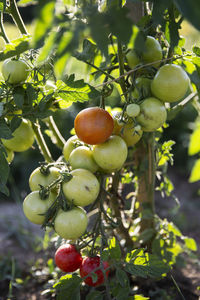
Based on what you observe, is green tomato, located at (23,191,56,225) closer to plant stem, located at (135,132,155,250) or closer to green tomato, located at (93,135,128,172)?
green tomato, located at (93,135,128,172)

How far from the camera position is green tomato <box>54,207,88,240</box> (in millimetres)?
767

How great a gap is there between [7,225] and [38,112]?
1.37 meters

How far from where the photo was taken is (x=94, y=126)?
0.77 meters

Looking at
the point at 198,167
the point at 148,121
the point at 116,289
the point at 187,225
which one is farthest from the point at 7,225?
the point at 198,167

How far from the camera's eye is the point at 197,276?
4.48 ft

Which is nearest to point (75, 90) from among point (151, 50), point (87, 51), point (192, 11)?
point (87, 51)

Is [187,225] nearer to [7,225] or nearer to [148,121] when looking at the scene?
[7,225]

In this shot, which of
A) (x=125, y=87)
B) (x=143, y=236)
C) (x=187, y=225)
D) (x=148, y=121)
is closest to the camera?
(x=148, y=121)

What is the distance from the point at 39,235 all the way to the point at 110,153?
1.31 meters

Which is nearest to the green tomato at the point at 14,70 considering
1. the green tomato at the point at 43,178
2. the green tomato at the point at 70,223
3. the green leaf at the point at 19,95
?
the green leaf at the point at 19,95

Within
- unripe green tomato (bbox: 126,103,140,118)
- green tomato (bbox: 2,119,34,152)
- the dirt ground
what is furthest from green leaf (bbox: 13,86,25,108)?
the dirt ground

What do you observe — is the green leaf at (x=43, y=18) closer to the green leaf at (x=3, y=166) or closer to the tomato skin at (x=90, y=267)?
the green leaf at (x=3, y=166)

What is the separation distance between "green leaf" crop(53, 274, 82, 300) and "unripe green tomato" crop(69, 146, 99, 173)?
10.8 inches

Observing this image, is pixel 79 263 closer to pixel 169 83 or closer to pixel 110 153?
pixel 110 153
